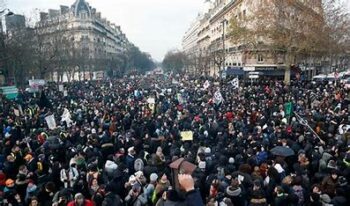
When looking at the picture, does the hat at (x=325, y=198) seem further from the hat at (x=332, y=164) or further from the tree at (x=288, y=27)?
the tree at (x=288, y=27)

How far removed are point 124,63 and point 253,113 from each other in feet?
354

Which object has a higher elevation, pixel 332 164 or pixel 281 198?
pixel 332 164

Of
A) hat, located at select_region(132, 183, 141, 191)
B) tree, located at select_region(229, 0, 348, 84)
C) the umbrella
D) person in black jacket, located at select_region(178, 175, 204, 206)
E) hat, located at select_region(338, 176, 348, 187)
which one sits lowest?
hat, located at select_region(338, 176, 348, 187)

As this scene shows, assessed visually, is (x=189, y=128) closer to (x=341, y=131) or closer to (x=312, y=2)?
(x=341, y=131)

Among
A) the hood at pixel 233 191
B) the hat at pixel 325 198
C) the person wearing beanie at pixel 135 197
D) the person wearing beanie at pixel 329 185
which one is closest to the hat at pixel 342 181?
the person wearing beanie at pixel 329 185

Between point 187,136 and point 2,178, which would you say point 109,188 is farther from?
point 187,136

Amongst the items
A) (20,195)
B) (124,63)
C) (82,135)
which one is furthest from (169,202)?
(124,63)

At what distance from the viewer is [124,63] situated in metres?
124

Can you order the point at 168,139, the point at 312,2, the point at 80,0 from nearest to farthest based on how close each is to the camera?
the point at 168,139 → the point at 312,2 → the point at 80,0

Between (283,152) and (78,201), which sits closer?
(78,201)

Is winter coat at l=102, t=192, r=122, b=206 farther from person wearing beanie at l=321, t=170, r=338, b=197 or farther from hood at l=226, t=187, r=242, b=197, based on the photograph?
person wearing beanie at l=321, t=170, r=338, b=197

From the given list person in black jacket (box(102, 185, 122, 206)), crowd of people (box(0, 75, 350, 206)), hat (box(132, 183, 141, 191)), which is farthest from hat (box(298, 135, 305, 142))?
person in black jacket (box(102, 185, 122, 206))

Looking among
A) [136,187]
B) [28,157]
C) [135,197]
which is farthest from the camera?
[28,157]

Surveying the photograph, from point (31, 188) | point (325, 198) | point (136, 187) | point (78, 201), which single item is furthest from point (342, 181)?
point (31, 188)
